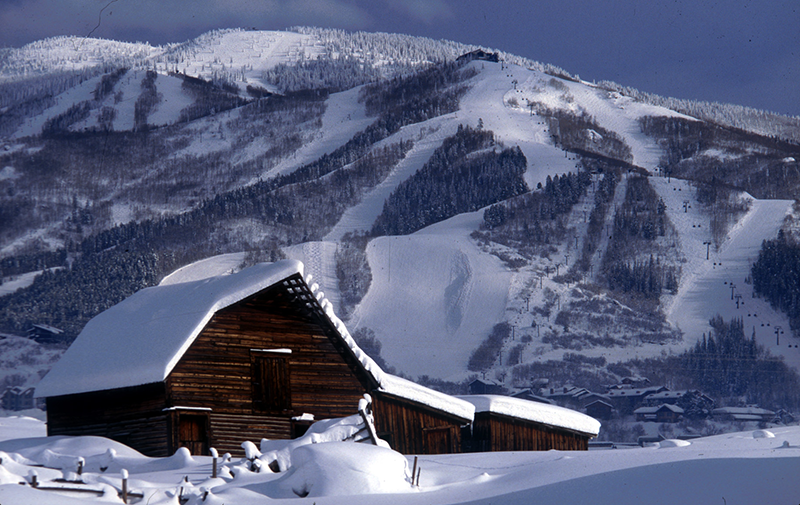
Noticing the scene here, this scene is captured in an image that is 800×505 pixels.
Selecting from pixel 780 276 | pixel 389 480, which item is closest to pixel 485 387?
pixel 780 276

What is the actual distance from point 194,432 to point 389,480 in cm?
1038

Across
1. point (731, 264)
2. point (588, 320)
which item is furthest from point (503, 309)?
point (731, 264)

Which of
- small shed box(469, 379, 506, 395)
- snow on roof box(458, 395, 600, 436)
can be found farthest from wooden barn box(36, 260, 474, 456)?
small shed box(469, 379, 506, 395)

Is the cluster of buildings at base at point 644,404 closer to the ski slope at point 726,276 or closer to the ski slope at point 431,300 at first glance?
the ski slope at point 431,300

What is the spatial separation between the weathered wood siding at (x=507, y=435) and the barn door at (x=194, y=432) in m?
10.4

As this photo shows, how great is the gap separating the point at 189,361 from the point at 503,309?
120 meters

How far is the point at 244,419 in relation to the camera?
79.2 feet

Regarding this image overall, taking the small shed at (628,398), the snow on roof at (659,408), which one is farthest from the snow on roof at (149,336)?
the small shed at (628,398)

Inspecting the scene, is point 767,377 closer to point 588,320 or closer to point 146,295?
point 588,320

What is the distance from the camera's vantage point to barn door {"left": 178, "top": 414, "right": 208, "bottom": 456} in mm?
23156

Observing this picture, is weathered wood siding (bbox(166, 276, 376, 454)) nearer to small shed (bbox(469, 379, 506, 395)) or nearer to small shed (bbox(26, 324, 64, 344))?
small shed (bbox(469, 379, 506, 395))

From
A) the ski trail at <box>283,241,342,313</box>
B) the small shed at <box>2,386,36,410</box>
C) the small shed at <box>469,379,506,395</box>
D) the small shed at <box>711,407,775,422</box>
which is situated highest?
the ski trail at <box>283,241,342,313</box>

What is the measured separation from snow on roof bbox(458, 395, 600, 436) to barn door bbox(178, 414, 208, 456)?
415 inches

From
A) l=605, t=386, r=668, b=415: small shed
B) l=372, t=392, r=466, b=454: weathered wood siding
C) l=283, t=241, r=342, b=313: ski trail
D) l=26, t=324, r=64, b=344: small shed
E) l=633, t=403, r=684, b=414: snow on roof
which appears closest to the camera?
l=372, t=392, r=466, b=454: weathered wood siding
